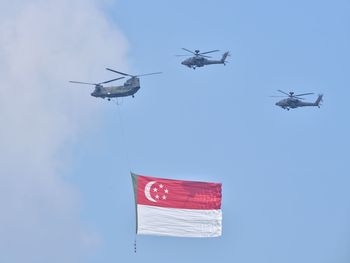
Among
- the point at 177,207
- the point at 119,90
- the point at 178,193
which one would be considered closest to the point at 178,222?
the point at 177,207

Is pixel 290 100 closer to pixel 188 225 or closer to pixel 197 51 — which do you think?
pixel 197 51

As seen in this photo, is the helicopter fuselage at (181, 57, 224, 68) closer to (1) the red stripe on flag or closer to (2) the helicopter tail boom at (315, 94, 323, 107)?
(2) the helicopter tail boom at (315, 94, 323, 107)

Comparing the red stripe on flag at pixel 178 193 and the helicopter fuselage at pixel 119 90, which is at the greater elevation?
the helicopter fuselage at pixel 119 90

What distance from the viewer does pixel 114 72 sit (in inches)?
5728

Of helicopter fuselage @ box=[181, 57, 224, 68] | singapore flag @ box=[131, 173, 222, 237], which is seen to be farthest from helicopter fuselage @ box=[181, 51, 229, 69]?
singapore flag @ box=[131, 173, 222, 237]

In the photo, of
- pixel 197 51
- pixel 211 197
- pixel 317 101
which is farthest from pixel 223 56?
pixel 211 197

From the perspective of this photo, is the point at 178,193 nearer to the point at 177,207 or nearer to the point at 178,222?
the point at 177,207

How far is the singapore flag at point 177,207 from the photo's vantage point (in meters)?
99.4

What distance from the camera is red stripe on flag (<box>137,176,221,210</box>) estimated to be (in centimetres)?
9994

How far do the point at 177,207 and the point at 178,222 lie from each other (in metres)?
1.36

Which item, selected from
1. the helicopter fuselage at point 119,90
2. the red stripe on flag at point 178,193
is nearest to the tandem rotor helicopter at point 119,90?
the helicopter fuselage at point 119,90

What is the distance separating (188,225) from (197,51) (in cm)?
6373

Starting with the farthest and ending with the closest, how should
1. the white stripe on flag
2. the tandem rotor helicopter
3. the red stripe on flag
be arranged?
the tandem rotor helicopter < the red stripe on flag < the white stripe on flag

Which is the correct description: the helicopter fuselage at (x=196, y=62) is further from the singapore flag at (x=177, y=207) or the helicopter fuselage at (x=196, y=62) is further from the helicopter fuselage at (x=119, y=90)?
the singapore flag at (x=177, y=207)
